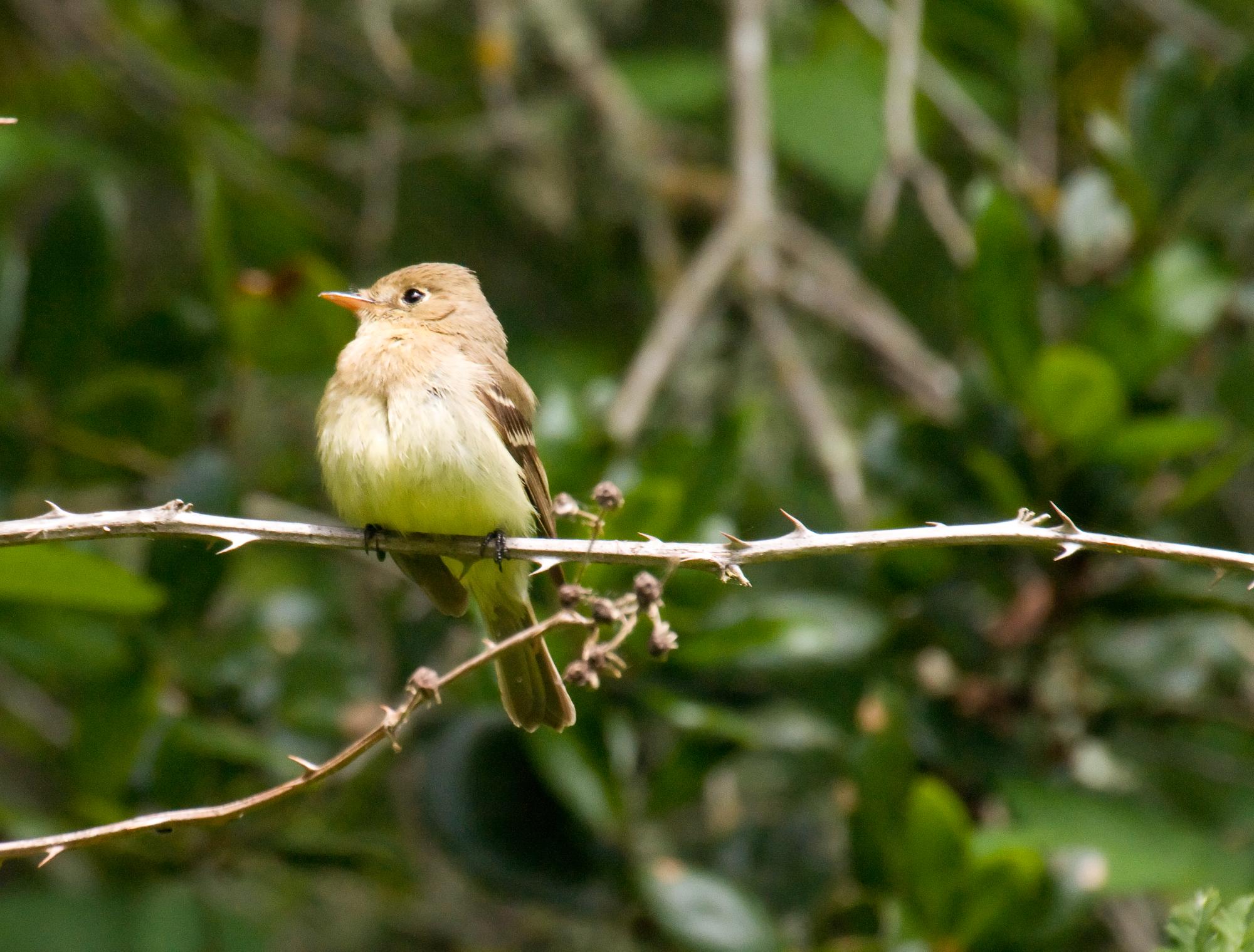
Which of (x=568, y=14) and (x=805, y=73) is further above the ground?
(x=568, y=14)

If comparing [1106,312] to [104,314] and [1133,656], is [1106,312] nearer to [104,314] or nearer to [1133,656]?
[1133,656]

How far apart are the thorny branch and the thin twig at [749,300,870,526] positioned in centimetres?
188

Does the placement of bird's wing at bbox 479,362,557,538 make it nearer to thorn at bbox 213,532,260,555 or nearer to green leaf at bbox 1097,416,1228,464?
thorn at bbox 213,532,260,555

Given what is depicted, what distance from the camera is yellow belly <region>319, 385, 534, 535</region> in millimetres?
3305

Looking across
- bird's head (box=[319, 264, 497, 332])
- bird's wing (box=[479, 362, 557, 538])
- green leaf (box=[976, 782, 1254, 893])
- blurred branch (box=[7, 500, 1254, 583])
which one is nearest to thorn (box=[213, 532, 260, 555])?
blurred branch (box=[7, 500, 1254, 583])

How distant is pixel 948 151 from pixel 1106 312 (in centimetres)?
260

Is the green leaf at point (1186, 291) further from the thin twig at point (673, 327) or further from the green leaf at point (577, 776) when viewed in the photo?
the green leaf at point (577, 776)

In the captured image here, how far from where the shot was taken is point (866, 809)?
140 inches

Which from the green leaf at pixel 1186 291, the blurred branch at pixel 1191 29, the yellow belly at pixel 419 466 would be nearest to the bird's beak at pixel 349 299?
the yellow belly at pixel 419 466

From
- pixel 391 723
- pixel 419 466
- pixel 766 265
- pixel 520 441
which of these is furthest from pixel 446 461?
pixel 766 265

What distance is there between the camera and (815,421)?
4496 millimetres

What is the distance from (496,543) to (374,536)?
28 centimetres

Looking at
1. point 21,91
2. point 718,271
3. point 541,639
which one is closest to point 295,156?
point 21,91

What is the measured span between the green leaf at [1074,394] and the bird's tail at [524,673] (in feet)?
4.96
